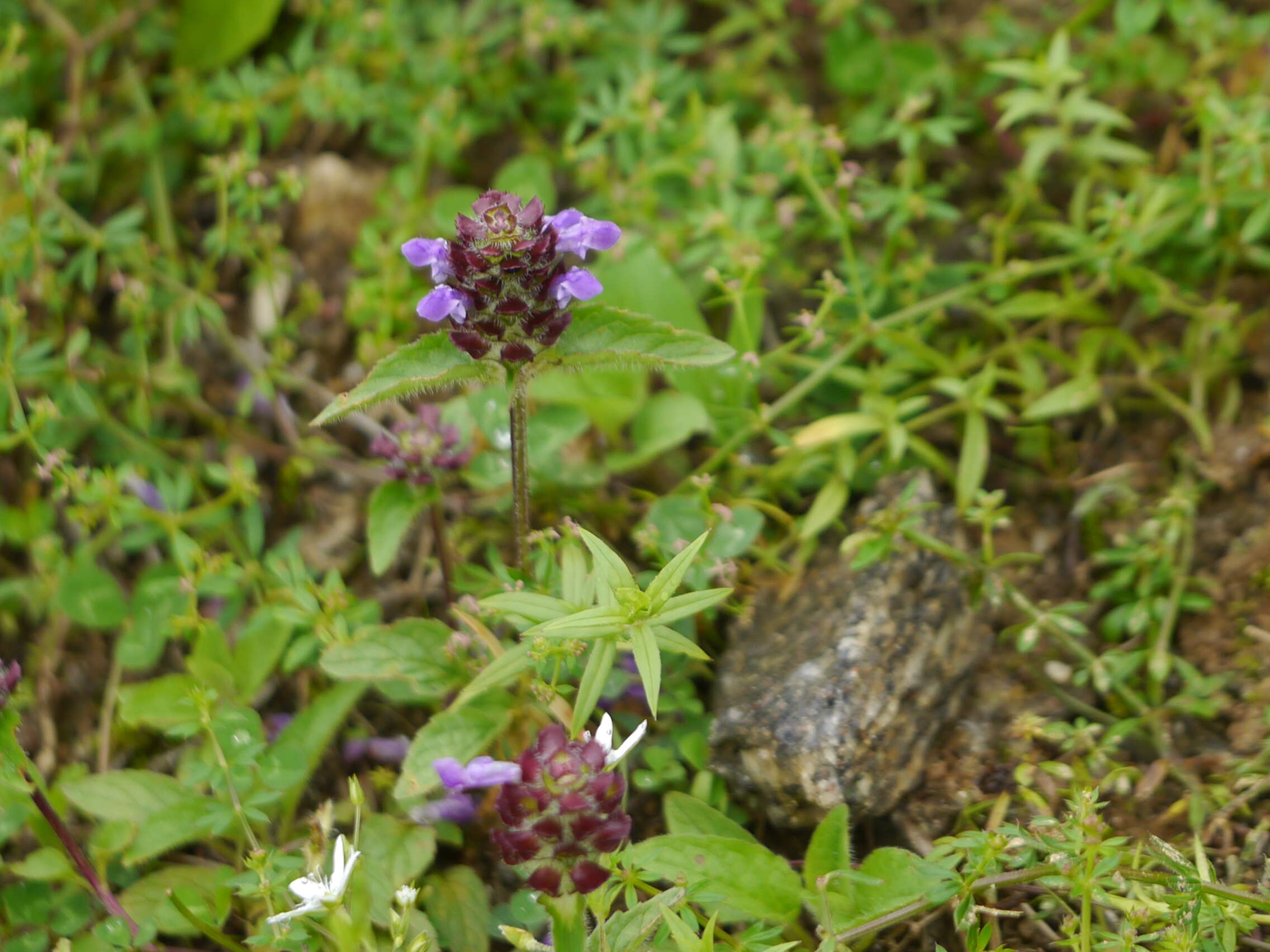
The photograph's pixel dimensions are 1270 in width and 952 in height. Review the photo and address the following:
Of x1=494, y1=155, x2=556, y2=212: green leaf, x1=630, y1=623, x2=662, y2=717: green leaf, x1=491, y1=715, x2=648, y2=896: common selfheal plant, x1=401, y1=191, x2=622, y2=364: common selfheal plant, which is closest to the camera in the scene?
x1=491, y1=715, x2=648, y2=896: common selfheal plant

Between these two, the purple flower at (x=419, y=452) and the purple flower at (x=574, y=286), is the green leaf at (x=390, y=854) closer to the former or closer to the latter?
the purple flower at (x=419, y=452)

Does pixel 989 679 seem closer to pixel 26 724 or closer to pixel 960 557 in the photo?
pixel 960 557

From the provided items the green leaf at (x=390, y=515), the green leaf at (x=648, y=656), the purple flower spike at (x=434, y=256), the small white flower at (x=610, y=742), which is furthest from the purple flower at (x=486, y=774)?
the purple flower spike at (x=434, y=256)

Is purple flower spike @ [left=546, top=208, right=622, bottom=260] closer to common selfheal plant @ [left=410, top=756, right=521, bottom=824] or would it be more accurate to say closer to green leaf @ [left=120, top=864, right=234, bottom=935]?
common selfheal plant @ [left=410, top=756, right=521, bottom=824]

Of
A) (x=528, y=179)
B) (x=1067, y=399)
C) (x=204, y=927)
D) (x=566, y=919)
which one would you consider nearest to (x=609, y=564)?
(x=566, y=919)

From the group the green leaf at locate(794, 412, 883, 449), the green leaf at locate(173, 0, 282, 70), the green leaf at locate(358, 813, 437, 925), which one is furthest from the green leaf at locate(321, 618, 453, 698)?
the green leaf at locate(173, 0, 282, 70)

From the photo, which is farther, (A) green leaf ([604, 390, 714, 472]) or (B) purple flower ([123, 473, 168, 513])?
(B) purple flower ([123, 473, 168, 513])
